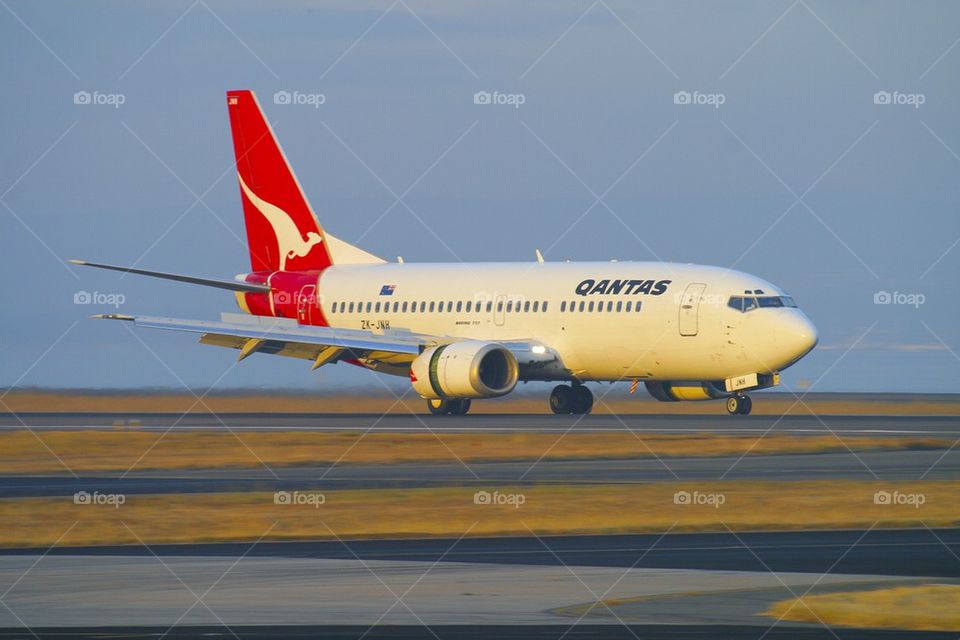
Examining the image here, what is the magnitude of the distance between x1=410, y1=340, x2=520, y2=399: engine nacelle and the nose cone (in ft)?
22.0

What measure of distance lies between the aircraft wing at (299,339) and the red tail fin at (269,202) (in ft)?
22.9

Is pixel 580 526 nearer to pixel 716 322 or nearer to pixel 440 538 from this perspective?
pixel 440 538

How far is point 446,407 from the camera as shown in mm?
43094

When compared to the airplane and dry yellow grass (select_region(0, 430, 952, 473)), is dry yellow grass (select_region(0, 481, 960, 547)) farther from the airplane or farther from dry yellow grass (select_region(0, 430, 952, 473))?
the airplane

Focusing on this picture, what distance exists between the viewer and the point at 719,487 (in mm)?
23141

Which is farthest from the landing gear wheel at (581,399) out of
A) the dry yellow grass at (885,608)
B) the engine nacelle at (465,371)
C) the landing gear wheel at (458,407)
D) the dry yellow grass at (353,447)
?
the dry yellow grass at (885,608)

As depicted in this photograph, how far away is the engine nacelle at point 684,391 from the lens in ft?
140

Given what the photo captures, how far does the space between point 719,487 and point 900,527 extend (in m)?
4.28

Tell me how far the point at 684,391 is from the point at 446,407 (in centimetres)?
625

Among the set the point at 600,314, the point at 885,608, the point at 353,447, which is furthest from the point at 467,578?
the point at 600,314

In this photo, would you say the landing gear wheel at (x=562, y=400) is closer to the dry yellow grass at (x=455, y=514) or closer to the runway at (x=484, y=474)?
the runway at (x=484, y=474)

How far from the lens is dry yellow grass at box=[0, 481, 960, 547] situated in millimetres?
18891

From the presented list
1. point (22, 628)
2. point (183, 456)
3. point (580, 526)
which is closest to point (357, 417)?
point (183, 456)

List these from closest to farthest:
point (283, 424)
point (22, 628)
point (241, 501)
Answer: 1. point (22, 628)
2. point (241, 501)
3. point (283, 424)
